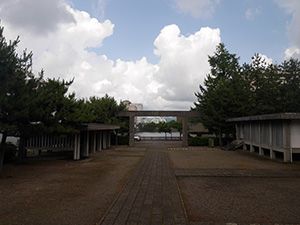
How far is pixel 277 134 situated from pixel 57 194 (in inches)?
703

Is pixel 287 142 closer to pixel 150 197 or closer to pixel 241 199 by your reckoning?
pixel 241 199

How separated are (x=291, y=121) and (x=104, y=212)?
16662 mm

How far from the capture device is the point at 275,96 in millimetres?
29453

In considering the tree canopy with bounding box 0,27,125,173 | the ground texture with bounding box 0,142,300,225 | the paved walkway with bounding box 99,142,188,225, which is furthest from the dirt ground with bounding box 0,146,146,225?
the tree canopy with bounding box 0,27,125,173

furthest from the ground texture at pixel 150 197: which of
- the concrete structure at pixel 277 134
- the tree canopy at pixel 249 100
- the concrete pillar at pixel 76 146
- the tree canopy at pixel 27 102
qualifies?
the tree canopy at pixel 249 100

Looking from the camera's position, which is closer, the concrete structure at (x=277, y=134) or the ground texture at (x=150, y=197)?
the ground texture at (x=150, y=197)

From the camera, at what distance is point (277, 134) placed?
16.8 metres

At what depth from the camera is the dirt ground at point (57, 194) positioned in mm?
5879

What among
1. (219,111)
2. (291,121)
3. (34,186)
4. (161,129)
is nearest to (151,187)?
(34,186)

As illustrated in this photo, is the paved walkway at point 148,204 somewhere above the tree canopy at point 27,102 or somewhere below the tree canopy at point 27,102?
below

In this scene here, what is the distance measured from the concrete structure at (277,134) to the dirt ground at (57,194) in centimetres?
1317

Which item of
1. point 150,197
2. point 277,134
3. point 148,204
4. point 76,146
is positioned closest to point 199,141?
point 277,134

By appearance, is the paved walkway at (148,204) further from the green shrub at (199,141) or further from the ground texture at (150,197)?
the green shrub at (199,141)

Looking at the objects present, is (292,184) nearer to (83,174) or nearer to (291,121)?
(291,121)
